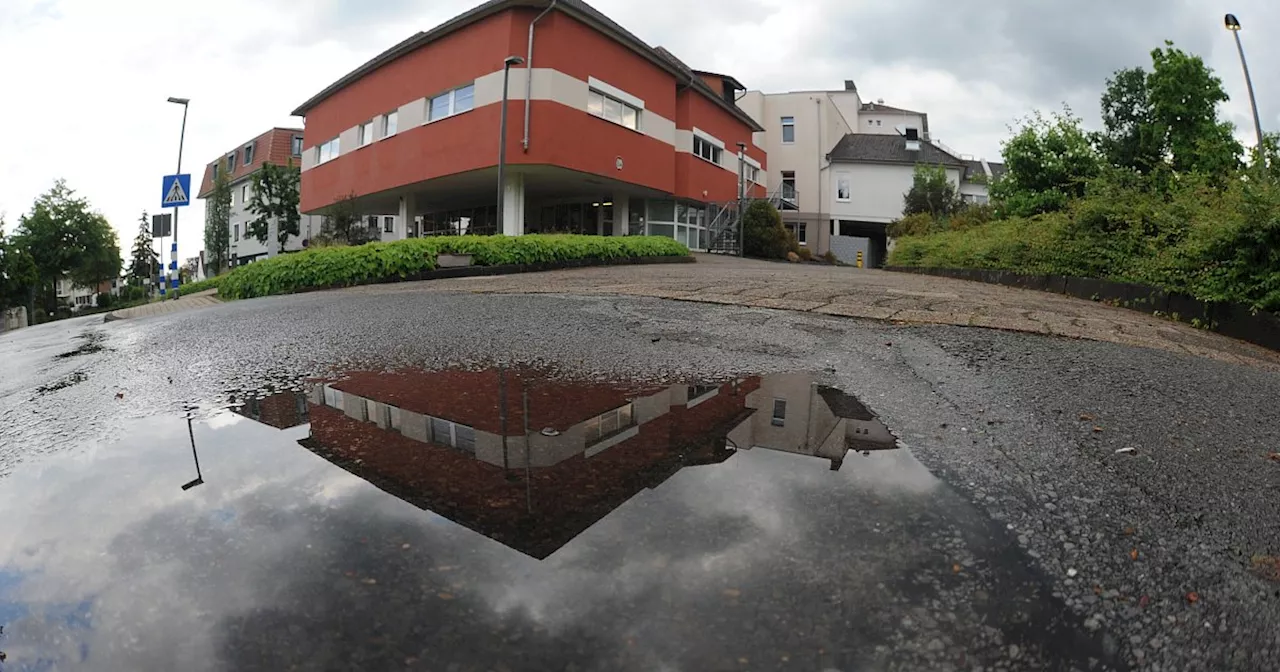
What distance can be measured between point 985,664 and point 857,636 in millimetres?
261

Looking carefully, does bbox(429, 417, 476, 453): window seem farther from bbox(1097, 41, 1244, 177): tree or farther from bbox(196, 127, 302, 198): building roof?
bbox(196, 127, 302, 198): building roof

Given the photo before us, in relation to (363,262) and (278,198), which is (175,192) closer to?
(363,262)

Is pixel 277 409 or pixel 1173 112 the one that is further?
pixel 1173 112

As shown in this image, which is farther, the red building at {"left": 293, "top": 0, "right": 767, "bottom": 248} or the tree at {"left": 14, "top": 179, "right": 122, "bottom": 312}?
the tree at {"left": 14, "top": 179, "right": 122, "bottom": 312}

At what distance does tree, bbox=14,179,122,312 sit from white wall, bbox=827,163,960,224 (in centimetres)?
4789

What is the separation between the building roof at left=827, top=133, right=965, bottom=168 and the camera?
149ft

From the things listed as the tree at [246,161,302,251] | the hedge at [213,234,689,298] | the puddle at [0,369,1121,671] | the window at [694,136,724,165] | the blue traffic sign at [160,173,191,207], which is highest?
the window at [694,136,724,165]

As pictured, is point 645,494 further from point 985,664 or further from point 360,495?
point 985,664

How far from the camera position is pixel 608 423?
125 inches

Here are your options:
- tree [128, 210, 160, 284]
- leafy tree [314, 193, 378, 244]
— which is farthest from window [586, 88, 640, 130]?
tree [128, 210, 160, 284]

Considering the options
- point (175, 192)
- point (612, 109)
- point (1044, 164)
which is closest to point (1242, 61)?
point (1044, 164)

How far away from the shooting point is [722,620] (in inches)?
63.2

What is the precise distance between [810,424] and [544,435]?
124 cm

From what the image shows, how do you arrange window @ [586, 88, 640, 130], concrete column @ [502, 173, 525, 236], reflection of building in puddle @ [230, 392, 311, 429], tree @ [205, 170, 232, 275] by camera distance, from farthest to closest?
tree @ [205, 170, 232, 275] → concrete column @ [502, 173, 525, 236] → window @ [586, 88, 640, 130] → reflection of building in puddle @ [230, 392, 311, 429]
